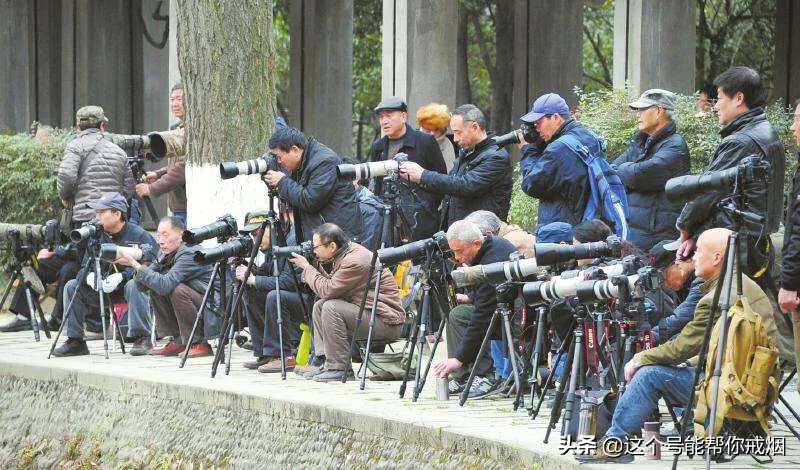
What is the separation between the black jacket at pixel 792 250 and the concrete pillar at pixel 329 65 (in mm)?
14599

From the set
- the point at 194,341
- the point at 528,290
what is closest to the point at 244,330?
the point at 194,341

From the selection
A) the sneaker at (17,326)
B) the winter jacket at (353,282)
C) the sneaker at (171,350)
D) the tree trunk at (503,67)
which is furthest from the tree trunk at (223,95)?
the tree trunk at (503,67)

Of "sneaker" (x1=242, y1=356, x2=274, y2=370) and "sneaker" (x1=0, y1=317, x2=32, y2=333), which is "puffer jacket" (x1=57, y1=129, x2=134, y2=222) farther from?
"sneaker" (x1=242, y1=356, x2=274, y2=370)

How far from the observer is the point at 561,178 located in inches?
370

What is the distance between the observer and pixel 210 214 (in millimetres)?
12266

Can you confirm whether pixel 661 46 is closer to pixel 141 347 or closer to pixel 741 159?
pixel 141 347

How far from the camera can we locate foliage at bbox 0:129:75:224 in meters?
15.9

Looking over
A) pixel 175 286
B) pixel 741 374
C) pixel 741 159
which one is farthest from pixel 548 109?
pixel 175 286

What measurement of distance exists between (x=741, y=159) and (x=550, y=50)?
12525mm

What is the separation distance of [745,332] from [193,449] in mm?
4278

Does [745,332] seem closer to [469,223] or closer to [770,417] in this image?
[770,417]

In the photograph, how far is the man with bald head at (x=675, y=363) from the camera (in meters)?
7.19

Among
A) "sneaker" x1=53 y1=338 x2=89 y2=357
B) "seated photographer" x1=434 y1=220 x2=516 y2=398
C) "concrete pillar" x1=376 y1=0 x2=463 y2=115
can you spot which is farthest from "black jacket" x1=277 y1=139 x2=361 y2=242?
"concrete pillar" x1=376 y1=0 x2=463 y2=115

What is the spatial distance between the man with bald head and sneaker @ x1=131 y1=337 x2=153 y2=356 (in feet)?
18.9
